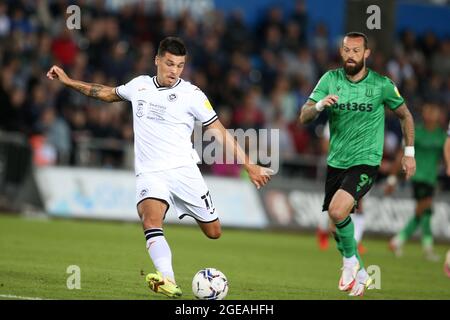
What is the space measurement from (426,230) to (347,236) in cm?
834

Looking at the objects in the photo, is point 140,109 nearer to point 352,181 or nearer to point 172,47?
point 172,47

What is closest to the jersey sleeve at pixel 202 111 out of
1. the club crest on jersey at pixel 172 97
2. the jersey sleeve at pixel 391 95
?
the club crest on jersey at pixel 172 97

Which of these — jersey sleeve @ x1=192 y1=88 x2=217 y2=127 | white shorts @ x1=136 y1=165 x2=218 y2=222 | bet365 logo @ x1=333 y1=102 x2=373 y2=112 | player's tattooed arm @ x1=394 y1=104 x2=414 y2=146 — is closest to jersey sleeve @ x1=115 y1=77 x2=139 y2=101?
jersey sleeve @ x1=192 y1=88 x2=217 y2=127

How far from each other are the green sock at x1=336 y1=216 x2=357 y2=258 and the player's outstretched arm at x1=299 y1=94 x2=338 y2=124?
4.10ft

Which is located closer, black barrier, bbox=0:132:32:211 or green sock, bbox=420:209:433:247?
green sock, bbox=420:209:433:247

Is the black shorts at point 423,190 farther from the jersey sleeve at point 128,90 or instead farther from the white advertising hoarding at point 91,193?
the jersey sleeve at point 128,90

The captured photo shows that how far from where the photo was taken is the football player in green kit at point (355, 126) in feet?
39.4

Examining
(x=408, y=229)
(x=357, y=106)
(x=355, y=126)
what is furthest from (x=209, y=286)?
(x=408, y=229)

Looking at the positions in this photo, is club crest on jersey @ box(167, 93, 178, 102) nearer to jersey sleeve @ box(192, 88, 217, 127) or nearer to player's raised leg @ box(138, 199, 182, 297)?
jersey sleeve @ box(192, 88, 217, 127)

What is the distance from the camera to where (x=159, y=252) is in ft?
34.5

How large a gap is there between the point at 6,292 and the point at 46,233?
8.60 m

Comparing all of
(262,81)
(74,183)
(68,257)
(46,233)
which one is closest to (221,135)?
(68,257)

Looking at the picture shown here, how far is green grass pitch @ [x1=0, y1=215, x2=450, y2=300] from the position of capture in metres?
11.2

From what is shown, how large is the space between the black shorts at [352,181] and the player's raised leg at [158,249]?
2.36 metres
